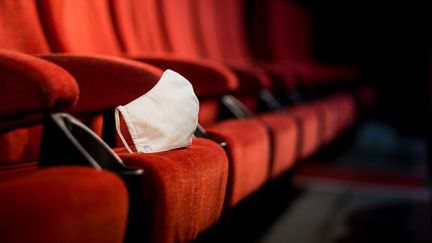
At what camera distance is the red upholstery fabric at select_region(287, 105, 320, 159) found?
0.48 meters

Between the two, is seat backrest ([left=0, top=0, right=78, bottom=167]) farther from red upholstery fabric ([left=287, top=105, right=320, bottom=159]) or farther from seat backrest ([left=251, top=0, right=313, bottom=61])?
seat backrest ([left=251, top=0, right=313, bottom=61])

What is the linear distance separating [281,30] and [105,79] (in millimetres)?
710

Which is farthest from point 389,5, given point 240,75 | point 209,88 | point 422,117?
point 209,88

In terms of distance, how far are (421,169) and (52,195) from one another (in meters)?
0.75

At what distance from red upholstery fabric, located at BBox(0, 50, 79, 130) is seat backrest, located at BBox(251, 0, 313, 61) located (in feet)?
2.01

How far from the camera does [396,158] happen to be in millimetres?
882

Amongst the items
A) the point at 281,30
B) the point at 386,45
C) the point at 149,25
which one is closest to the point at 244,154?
the point at 149,25

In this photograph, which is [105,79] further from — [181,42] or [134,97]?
[181,42]

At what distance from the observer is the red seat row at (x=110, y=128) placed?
0.13 metres

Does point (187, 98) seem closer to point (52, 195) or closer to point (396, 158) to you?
point (52, 195)

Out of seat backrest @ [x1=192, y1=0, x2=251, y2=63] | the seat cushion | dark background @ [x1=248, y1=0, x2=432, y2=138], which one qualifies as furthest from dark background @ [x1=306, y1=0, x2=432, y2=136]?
the seat cushion

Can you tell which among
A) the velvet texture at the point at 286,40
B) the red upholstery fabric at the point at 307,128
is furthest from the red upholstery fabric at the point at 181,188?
the velvet texture at the point at 286,40

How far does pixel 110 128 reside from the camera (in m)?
0.23

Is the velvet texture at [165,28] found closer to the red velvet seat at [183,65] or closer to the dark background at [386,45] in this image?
the red velvet seat at [183,65]
